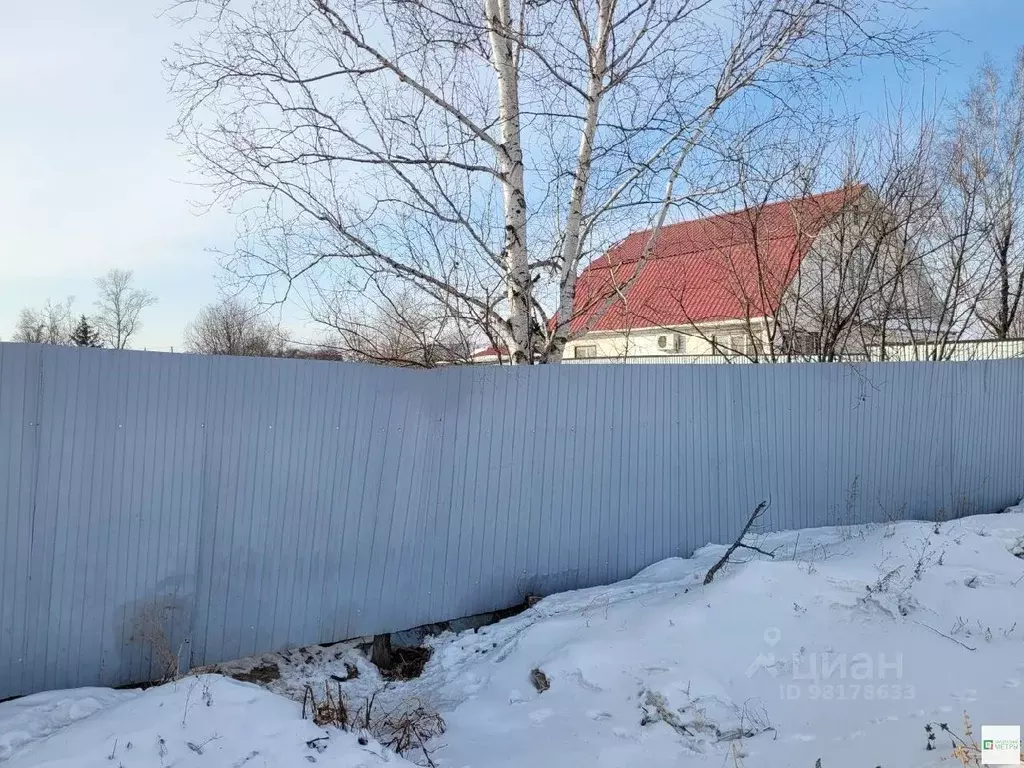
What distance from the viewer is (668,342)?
17766 millimetres

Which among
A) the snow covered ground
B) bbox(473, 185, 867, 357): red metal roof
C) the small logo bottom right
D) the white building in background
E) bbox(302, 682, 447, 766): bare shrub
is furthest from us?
the white building in background

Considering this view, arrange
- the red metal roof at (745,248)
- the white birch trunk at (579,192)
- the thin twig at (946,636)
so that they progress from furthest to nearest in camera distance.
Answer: the red metal roof at (745,248), the white birch trunk at (579,192), the thin twig at (946,636)

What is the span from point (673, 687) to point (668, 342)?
48.0 ft

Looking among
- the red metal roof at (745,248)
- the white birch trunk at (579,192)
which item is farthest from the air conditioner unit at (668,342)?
the white birch trunk at (579,192)

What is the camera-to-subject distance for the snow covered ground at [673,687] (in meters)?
3.07

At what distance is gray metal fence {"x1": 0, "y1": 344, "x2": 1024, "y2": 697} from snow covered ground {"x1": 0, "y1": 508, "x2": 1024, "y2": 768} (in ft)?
1.15

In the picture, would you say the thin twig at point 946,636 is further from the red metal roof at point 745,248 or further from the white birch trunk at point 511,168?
the red metal roof at point 745,248

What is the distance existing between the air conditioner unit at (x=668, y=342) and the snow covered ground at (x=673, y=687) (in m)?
11.9

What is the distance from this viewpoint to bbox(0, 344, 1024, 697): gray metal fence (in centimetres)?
368

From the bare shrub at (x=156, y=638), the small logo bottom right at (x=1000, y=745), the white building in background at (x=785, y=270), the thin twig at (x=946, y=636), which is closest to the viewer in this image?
the small logo bottom right at (x=1000, y=745)

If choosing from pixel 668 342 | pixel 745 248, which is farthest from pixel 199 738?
pixel 668 342

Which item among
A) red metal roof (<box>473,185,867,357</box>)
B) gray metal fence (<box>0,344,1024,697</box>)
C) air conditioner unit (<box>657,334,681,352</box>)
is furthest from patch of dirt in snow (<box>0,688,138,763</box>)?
air conditioner unit (<box>657,334,681,352</box>)

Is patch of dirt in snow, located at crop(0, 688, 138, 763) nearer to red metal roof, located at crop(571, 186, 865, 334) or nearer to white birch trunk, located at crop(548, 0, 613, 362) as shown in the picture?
white birch trunk, located at crop(548, 0, 613, 362)

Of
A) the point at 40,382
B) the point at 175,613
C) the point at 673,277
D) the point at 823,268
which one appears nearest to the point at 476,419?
the point at 175,613
